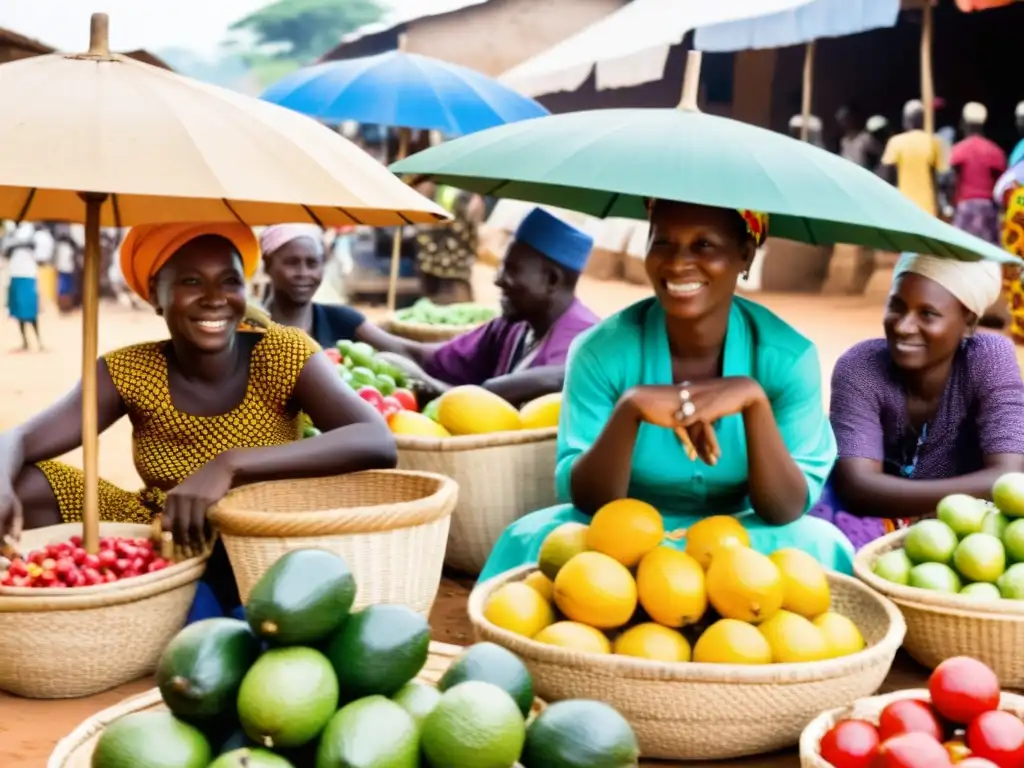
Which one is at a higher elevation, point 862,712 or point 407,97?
point 407,97

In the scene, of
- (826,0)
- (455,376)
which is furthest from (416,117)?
(826,0)

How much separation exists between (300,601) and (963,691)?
126 centimetres

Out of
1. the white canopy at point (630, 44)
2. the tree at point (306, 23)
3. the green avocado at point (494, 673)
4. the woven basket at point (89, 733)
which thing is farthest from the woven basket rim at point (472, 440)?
the tree at point (306, 23)

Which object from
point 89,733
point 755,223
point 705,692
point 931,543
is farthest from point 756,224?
point 89,733

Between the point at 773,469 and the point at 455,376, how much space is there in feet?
8.27

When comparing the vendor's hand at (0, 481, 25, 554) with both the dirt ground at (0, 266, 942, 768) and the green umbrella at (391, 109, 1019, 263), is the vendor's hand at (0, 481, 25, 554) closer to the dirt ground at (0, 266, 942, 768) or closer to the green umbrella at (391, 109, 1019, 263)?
the dirt ground at (0, 266, 942, 768)

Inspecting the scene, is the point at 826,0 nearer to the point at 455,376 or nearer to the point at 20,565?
the point at 455,376

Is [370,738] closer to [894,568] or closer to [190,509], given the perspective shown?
[190,509]

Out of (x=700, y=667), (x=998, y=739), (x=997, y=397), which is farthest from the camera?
(x=997, y=397)

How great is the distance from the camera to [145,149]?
2705mm

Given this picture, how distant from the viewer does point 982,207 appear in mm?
12547

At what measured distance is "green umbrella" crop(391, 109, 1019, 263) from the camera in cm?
259

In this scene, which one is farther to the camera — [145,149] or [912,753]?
[145,149]

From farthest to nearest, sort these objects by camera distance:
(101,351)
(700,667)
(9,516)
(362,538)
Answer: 1. (101,351)
2. (9,516)
3. (362,538)
4. (700,667)
